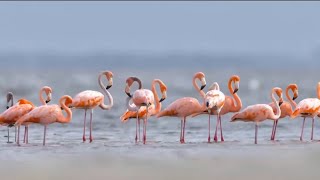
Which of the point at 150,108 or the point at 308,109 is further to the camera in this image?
the point at 150,108

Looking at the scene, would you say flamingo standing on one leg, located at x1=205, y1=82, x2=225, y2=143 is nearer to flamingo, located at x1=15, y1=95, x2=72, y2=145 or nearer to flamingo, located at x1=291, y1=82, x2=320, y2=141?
flamingo, located at x1=291, y1=82, x2=320, y2=141

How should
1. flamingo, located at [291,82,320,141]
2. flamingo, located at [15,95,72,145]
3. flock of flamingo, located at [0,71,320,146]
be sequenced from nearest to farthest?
flamingo, located at [15,95,72,145], flock of flamingo, located at [0,71,320,146], flamingo, located at [291,82,320,141]

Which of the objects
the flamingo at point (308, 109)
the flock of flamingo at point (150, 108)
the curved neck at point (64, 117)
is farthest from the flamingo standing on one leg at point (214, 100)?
the curved neck at point (64, 117)

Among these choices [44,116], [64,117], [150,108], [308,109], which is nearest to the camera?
[44,116]

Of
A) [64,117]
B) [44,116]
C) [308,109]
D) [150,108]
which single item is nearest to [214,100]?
[150,108]

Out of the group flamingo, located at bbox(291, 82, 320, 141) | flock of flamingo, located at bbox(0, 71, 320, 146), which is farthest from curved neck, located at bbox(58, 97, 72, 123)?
flamingo, located at bbox(291, 82, 320, 141)

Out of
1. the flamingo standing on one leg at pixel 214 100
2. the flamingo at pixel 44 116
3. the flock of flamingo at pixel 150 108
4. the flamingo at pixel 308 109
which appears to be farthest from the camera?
the flamingo at pixel 308 109

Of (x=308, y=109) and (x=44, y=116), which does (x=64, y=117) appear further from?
(x=308, y=109)

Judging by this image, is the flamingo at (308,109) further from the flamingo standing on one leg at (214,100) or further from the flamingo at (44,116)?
the flamingo at (44,116)

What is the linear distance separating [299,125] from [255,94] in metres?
14.3

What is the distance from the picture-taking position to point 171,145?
1486cm

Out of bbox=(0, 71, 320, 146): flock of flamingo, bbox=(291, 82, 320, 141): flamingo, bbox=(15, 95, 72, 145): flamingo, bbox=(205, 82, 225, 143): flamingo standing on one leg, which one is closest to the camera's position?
bbox=(15, 95, 72, 145): flamingo

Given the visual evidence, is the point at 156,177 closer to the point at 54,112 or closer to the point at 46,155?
the point at 46,155

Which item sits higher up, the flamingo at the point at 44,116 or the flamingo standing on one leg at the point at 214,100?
the flamingo standing on one leg at the point at 214,100
